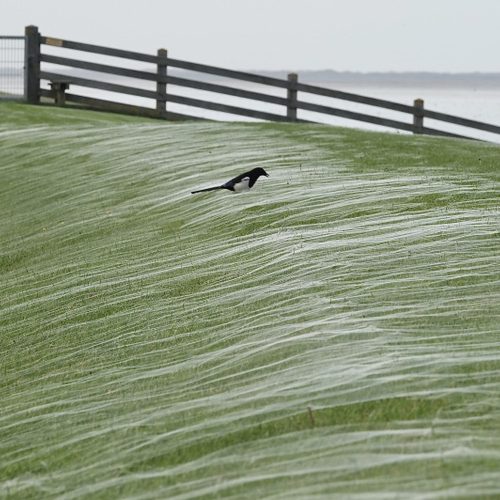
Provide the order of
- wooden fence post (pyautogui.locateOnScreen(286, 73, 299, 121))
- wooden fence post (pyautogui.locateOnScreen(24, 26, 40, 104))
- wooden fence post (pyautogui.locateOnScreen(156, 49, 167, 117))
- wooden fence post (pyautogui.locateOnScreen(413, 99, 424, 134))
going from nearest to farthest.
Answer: wooden fence post (pyautogui.locateOnScreen(413, 99, 424, 134)) < wooden fence post (pyautogui.locateOnScreen(286, 73, 299, 121)) < wooden fence post (pyautogui.locateOnScreen(156, 49, 167, 117)) < wooden fence post (pyautogui.locateOnScreen(24, 26, 40, 104))

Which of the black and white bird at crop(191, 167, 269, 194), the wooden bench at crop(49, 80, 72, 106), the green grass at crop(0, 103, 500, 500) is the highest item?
the wooden bench at crop(49, 80, 72, 106)

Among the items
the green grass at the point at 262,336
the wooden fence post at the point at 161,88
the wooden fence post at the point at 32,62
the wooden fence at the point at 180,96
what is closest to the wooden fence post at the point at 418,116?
the wooden fence at the point at 180,96

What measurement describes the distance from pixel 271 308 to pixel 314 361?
1.11 m

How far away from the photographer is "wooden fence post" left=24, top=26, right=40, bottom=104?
20734 millimetres

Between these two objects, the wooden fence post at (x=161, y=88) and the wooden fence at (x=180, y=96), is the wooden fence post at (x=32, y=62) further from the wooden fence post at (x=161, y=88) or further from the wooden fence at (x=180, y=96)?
the wooden fence post at (x=161, y=88)

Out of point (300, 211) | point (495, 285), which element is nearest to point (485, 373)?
point (495, 285)

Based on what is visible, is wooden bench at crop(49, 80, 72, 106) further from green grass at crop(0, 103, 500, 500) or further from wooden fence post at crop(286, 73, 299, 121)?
green grass at crop(0, 103, 500, 500)

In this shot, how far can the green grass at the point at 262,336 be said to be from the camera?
4.04 metres

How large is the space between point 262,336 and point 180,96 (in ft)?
49.6

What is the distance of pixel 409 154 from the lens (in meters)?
12.1

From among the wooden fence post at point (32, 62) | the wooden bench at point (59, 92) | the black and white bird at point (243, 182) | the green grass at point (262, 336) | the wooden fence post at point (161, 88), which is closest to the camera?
the green grass at point (262, 336)

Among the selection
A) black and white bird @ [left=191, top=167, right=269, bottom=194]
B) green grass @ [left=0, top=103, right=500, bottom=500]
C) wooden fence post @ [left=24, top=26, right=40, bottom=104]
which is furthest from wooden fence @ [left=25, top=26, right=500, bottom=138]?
black and white bird @ [left=191, top=167, right=269, bottom=194]

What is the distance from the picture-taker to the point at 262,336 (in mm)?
5543

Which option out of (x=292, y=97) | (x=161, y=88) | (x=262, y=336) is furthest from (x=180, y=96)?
(x=262, y=336)
